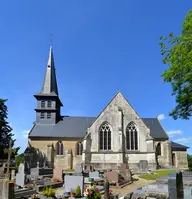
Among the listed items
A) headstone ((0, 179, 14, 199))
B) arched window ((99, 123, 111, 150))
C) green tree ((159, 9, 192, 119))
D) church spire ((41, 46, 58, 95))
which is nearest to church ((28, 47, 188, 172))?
arched window ((99, 123, 111, 150))

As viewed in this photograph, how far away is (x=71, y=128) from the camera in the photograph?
31.3 meters

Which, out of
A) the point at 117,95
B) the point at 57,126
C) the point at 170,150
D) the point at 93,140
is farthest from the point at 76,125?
the point at 170,150

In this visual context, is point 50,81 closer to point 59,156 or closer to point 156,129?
point 59,156

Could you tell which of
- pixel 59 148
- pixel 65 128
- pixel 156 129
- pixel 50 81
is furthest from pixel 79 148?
Answer: pixel 156 129

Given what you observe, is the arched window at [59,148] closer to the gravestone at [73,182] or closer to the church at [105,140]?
the church at [105,140]

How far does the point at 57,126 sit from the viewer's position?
1238 inches

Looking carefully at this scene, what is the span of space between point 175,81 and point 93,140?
586 inches

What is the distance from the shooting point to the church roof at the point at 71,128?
29.7 meters

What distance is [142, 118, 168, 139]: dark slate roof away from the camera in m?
29.5

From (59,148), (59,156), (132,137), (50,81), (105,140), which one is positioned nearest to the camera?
(105,140)

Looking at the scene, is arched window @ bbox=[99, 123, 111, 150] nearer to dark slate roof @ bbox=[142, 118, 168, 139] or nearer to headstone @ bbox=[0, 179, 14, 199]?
dark slate roof @ bbox=[142, 118, 168, 139]

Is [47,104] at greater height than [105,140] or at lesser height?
greater

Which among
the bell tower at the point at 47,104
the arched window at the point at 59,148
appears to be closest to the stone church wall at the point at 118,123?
the arched window at the point at 59,148

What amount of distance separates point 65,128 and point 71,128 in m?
0.97
